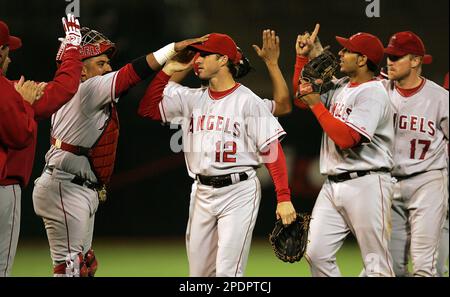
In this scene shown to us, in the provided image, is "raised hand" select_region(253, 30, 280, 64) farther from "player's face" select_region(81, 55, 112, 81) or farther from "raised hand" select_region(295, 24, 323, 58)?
"player's face" select_region(81, 55, 112, 81)

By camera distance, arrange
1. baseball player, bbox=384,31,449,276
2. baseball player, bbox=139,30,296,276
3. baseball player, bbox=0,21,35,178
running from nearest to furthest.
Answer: baseball player, bbox=0,21,35,178
baseball player, bbox=139,30,296,276
baseball player, bbox=384,31,449,276

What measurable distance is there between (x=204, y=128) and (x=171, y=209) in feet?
13.6

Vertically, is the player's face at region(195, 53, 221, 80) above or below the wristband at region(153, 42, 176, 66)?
below

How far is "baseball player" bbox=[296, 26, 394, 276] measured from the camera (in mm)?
5402

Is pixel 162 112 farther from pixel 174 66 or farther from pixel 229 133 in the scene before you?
pixel 229 133

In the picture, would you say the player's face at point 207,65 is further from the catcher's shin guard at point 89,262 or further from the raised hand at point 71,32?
the catcher's shin guard at point 89,262

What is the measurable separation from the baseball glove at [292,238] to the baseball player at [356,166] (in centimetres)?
14

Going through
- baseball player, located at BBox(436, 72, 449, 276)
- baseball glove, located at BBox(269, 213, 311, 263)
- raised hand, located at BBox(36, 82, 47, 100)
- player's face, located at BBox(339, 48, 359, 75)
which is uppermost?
raised hand, located at BBox(36, 82, 47, 100)

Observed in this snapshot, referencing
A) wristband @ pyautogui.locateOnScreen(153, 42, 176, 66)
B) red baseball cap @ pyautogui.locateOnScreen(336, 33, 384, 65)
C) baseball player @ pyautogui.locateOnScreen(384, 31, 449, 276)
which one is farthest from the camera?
baseball player @ pyautogui.locateOnScreen(384, 31, 449, 276)

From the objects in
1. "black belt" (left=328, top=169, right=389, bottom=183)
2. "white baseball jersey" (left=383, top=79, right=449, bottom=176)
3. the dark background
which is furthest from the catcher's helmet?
the dark background

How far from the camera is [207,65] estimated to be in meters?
5.34

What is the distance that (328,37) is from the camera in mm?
9266

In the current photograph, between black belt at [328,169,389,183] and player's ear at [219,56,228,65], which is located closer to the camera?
player's ear at [219,56,228,65]

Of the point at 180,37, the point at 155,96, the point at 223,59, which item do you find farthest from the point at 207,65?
the point at 180,37
